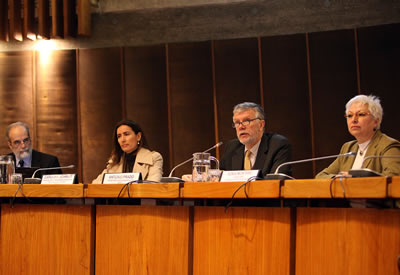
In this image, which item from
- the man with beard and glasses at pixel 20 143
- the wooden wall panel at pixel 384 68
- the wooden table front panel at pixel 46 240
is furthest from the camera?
the wooden wall panel at pixel 384 68

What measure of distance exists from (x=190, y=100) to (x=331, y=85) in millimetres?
Result: 1329

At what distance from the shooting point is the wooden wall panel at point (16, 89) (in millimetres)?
5148

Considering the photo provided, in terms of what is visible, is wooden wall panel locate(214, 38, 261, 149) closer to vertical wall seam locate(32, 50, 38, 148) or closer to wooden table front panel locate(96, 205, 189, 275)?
vertical wall seam locate(32, 50, 38, 148)

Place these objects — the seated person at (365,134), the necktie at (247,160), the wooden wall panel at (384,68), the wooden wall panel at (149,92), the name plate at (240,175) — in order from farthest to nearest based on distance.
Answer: the wooden wall panel at (149,92) → the wooden wall panel at (384,68) → the necktie at (247,160) → the seated person at (365,134) → the name plate at (240,175)

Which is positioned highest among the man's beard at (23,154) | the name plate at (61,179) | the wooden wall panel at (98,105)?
the wooden wall panel at (98,105)

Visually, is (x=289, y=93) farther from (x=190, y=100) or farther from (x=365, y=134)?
(x=365, y=134)

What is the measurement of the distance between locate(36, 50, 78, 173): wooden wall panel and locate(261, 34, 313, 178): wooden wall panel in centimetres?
196

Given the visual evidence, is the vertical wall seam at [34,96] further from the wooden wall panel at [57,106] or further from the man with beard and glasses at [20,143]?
the man with beard and glasses at [20,143]

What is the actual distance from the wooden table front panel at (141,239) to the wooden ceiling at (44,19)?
3.20 meters

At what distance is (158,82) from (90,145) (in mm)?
935

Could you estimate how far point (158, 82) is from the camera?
4945mm

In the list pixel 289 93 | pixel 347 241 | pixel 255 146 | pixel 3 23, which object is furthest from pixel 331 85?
pixel 3 23

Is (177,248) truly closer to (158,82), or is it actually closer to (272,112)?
(272,112)

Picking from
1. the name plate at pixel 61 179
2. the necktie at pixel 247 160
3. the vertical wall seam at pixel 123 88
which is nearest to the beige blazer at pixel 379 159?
the necktie at pixel 247 160
